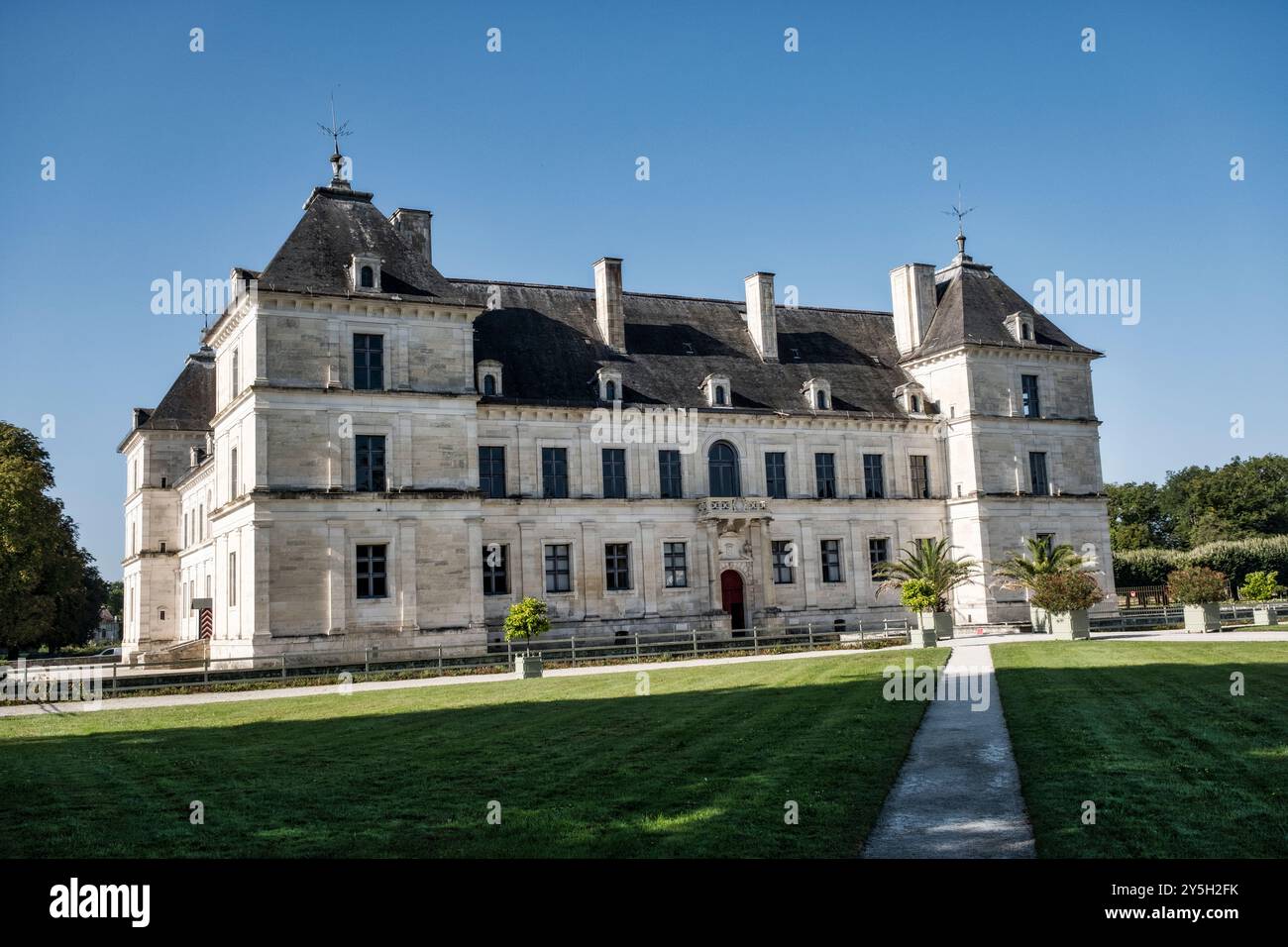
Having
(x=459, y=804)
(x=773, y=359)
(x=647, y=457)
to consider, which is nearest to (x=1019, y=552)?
(x=773, y=359)

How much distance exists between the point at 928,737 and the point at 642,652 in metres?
22.7

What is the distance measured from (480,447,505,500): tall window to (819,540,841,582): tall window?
14.1 m

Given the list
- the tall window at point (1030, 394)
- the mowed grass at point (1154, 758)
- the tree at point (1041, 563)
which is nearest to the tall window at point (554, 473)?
the tree at point (1041, 563)

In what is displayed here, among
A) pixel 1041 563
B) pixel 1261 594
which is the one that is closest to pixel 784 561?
pixel 1041 563

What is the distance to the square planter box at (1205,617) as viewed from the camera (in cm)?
3497

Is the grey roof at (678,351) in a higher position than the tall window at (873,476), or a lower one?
higher

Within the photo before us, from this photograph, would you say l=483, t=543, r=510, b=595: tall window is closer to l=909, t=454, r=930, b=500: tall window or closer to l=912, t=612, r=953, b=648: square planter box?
l=912, t=612, r=953, b=648: square planter box

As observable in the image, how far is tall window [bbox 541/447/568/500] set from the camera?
40688 millimetres

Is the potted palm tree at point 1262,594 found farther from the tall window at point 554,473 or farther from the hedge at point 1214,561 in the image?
the tall window at point 554,473

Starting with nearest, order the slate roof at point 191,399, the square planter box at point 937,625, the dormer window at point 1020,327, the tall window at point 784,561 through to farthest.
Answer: the square planter box at point 937,625, the tall window at point 784,561, the dormer window at point 1020,327, the slate roof at point 191,399

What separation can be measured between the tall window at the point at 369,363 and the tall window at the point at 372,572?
17.4 ft

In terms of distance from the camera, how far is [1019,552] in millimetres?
46062

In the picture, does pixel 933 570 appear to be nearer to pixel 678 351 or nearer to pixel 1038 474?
pixel 1038 474
